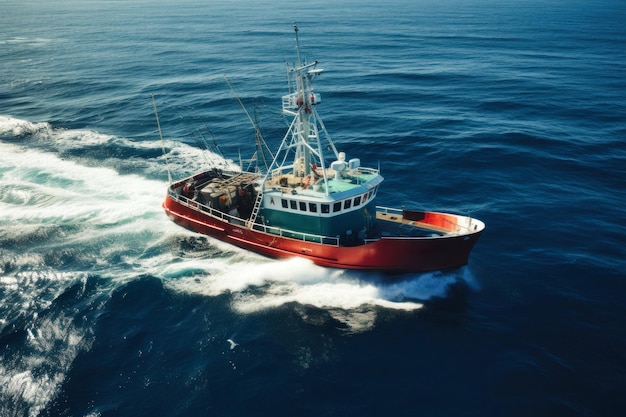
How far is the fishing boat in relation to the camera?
2320 cm

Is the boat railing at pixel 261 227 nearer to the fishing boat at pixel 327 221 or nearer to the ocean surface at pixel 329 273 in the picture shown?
the fishing boat at pixel 327 221

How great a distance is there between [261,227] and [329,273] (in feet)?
19.9

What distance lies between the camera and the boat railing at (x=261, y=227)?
81.6 ft

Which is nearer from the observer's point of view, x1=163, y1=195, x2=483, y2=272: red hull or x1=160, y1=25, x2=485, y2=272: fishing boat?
x1=163, y1=195, x2=483, y2=272: red hull

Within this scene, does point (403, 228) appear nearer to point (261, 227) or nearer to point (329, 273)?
point (329, 273)

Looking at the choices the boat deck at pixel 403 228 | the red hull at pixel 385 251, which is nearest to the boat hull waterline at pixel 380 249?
the red hull at pixel 385 251

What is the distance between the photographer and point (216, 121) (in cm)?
5128

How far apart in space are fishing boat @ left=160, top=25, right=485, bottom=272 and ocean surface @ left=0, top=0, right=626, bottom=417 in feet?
4.36

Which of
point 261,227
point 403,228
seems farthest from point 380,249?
point 261,227

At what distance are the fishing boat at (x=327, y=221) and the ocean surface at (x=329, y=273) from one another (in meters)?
1.33

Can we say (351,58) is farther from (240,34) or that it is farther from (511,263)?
(511,263)

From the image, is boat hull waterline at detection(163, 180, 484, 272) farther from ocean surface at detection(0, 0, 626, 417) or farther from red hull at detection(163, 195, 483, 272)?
ocean surface at detection(0, 0, 626, 417)

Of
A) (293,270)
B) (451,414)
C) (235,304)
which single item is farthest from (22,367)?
(451,414)

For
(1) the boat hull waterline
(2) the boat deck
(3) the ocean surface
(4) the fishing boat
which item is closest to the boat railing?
(4) the fishing boat
